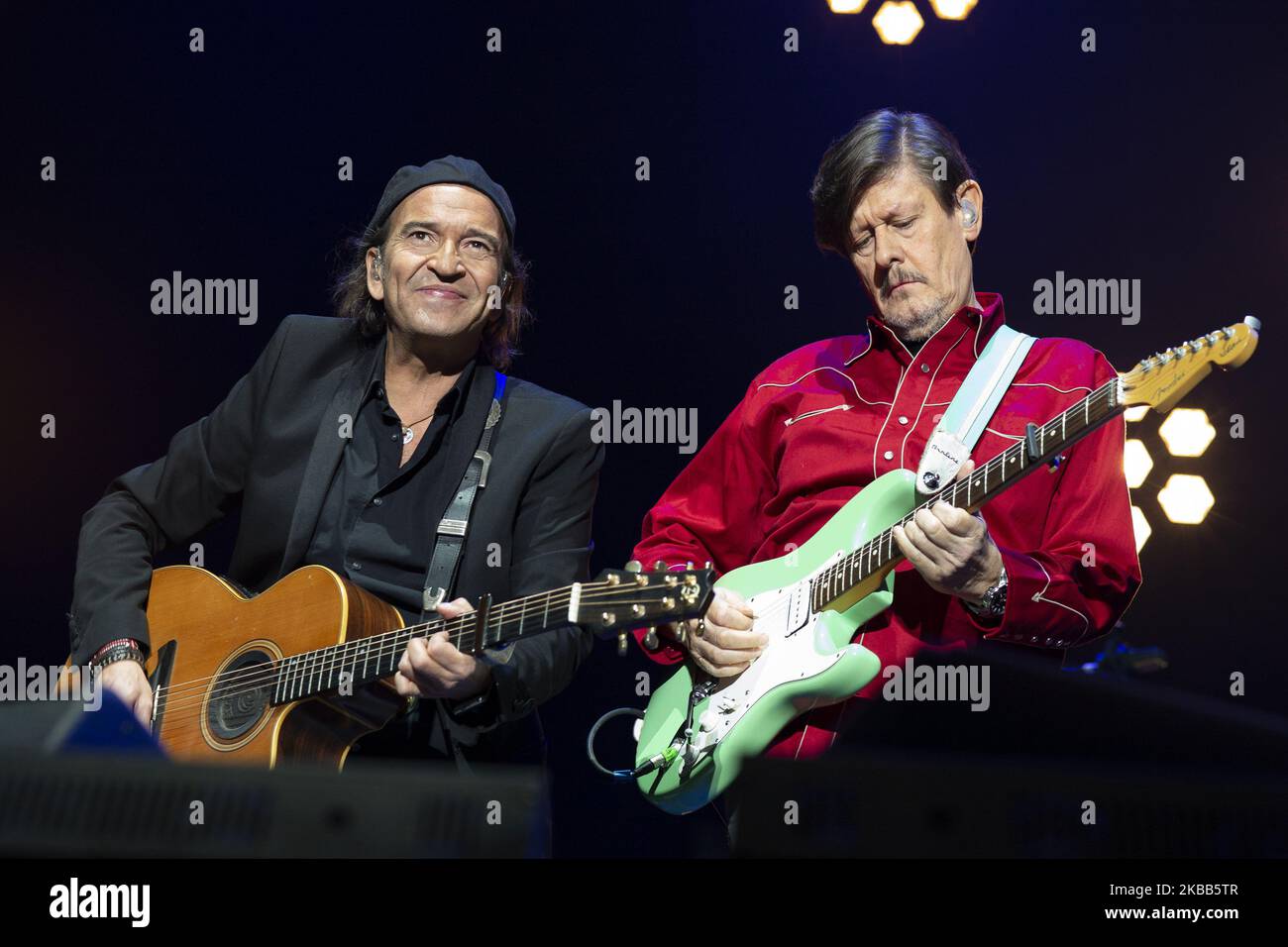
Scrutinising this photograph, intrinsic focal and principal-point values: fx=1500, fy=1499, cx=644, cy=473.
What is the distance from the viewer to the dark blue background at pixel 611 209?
4418 mm

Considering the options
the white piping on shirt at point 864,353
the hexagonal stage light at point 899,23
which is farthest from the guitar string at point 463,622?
the hexagonal stage light at point 899,23

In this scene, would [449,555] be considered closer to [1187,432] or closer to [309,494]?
[309,494]

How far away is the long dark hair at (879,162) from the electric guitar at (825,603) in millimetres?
774

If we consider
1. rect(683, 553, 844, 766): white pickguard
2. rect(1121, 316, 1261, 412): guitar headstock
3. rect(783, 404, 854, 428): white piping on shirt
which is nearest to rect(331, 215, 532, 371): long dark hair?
rect(783, 404, 854, 428): white piping on shirt

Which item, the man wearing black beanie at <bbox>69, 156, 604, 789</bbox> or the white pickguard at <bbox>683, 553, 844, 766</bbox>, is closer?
the white pickguard at <bbox>683, 553, 844, 766</bbox>

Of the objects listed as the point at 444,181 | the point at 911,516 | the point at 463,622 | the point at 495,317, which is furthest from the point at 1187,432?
the point at 463,622

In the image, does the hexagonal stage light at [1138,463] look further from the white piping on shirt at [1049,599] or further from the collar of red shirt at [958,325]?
the white piping on shirt at [1049,599]

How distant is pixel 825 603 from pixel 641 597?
425 mm

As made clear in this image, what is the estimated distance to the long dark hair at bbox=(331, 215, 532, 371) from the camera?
396 cm

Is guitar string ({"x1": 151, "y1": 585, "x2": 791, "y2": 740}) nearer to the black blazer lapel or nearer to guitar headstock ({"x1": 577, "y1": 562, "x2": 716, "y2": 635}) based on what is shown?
the black blazer lapel

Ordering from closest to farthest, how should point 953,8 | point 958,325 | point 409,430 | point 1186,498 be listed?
1. point 958,325
2. point 409,430
3. point 953,8
4. point 1186,498

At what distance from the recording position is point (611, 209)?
455cm

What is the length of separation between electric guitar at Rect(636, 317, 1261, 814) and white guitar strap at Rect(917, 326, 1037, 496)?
0.17 ft

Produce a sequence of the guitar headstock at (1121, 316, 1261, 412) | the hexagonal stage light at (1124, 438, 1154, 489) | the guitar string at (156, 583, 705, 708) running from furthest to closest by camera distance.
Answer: the hexagonal stage light at (1124, 438, 1154, 489)
the guitar string at (156, 583, 705, 708)
the guitar headstock at (1121, 316, 1261, 412)
